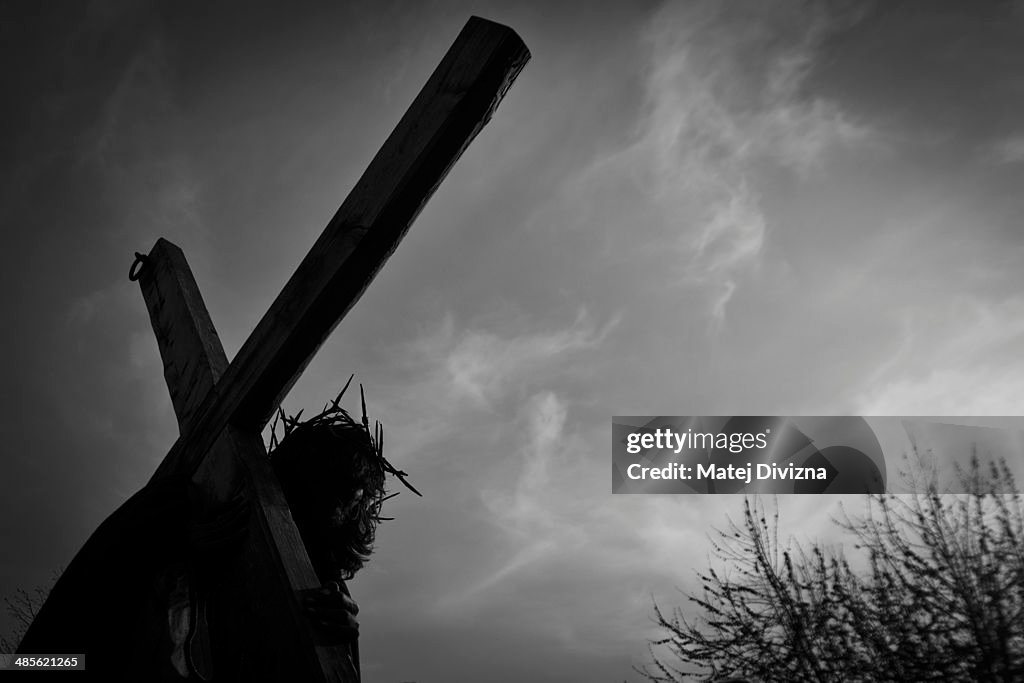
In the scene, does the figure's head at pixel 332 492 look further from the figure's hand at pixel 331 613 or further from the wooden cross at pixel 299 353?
the figure's hand at pixel 331 613

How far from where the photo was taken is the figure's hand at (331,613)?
4.76 ft

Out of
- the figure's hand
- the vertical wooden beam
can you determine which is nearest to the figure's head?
the vertical wooden beam

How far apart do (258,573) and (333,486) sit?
0.40 meters

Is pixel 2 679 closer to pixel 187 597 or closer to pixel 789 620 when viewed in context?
pixel 187 597

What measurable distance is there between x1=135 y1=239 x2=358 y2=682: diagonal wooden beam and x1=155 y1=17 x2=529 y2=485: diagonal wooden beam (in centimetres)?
10

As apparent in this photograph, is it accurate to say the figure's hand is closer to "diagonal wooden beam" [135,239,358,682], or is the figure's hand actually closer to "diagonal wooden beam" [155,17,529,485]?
"diagonal wooden beam" [135,239,358,682]

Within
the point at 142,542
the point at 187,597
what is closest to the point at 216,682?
the point at 187,597

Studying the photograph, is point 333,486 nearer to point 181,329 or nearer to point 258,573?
point 258,573

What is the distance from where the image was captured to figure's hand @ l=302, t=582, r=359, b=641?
4.76 ft

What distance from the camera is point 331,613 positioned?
1.46m

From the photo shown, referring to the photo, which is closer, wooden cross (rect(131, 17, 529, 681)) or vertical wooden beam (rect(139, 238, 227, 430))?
wooden cross (rect(131, 17, 529, 681))

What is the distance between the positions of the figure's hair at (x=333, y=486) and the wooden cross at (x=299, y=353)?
17 centimetres

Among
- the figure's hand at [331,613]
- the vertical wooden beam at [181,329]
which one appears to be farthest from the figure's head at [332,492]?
the figure's hand at [331,613]

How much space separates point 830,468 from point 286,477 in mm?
10939
